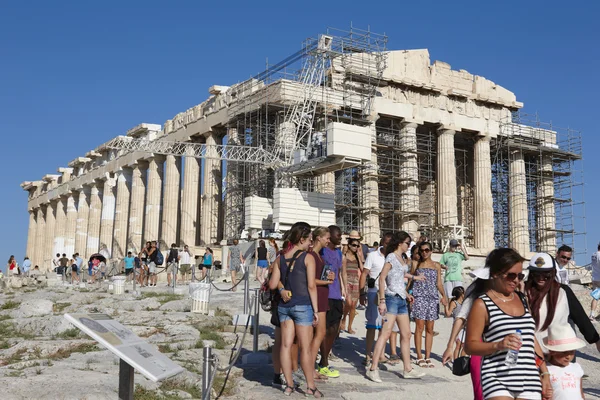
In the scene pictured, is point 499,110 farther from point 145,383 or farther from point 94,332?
point 94,332

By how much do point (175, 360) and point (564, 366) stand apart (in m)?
5.05

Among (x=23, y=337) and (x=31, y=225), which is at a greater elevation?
(x=31, y=225)

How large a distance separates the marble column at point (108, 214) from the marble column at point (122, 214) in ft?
4.57

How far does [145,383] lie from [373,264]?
12.8 feet

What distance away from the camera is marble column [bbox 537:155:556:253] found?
1561 inches

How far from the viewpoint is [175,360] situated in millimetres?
8914

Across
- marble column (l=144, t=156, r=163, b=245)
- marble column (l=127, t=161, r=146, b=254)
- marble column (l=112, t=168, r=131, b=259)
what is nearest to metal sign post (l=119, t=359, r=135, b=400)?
marble column (l=144, t=156, r=163, b=245)

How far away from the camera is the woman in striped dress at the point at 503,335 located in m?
4.62

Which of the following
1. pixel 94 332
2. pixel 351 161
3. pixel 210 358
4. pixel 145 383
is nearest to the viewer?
pixel 94 332

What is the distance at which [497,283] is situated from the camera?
4.88 meters

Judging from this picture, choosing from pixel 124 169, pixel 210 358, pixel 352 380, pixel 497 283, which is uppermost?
pixel 124 169

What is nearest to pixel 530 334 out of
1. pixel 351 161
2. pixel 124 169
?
pixel 351 161

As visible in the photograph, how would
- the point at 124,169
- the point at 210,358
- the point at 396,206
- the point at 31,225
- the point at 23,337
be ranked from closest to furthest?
the point at 210,358 → the point at 23,337 → the point at 396,206 → the point at 124,169 → the point at 31,225

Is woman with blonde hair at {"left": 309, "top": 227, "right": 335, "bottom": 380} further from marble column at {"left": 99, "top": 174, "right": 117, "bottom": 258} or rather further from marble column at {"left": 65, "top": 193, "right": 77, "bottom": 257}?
marble column at {"left": 65, "top": 193, "right": 77, "bottom": 257}
